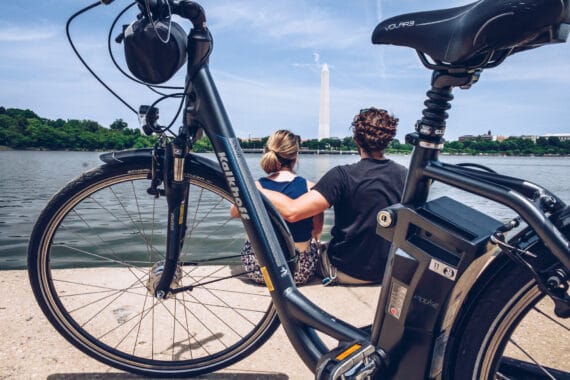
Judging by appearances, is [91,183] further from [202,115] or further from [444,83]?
[444,83]

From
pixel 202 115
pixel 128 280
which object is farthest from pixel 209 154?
pixel 128 280

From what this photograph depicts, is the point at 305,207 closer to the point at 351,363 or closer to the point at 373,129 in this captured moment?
the point at 373,129

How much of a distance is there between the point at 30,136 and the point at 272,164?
267 feet

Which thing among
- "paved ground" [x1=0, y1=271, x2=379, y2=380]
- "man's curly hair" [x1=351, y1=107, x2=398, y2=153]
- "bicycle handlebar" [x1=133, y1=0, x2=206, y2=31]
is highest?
"bicycle handlebar" [x1=133, y1=0, x2=206, y2=31]

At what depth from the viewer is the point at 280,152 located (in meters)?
3.62

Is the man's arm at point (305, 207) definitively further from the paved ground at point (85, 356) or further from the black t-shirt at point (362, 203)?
the paved ground at point (85, 356)

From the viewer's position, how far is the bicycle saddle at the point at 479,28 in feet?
3.54

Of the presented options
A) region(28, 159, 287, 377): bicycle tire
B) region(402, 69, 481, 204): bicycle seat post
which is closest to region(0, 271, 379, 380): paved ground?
region(28, 159, 287, 377): bicycle tire

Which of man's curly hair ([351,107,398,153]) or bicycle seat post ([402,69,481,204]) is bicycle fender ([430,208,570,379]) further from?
man's curly hair ([351,107,398,153])

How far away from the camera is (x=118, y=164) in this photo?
188 centimetres

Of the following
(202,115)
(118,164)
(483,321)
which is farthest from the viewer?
(118,164)

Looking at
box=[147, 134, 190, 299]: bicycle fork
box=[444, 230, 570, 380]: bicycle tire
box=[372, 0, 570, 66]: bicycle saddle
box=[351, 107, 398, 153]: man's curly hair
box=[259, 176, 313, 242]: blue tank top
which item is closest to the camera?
box=[372, 0, 570, 66]: bicycle saddle

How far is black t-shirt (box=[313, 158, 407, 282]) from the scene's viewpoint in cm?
312

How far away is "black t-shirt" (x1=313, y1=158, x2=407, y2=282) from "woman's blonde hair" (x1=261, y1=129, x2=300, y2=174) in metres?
0.55
